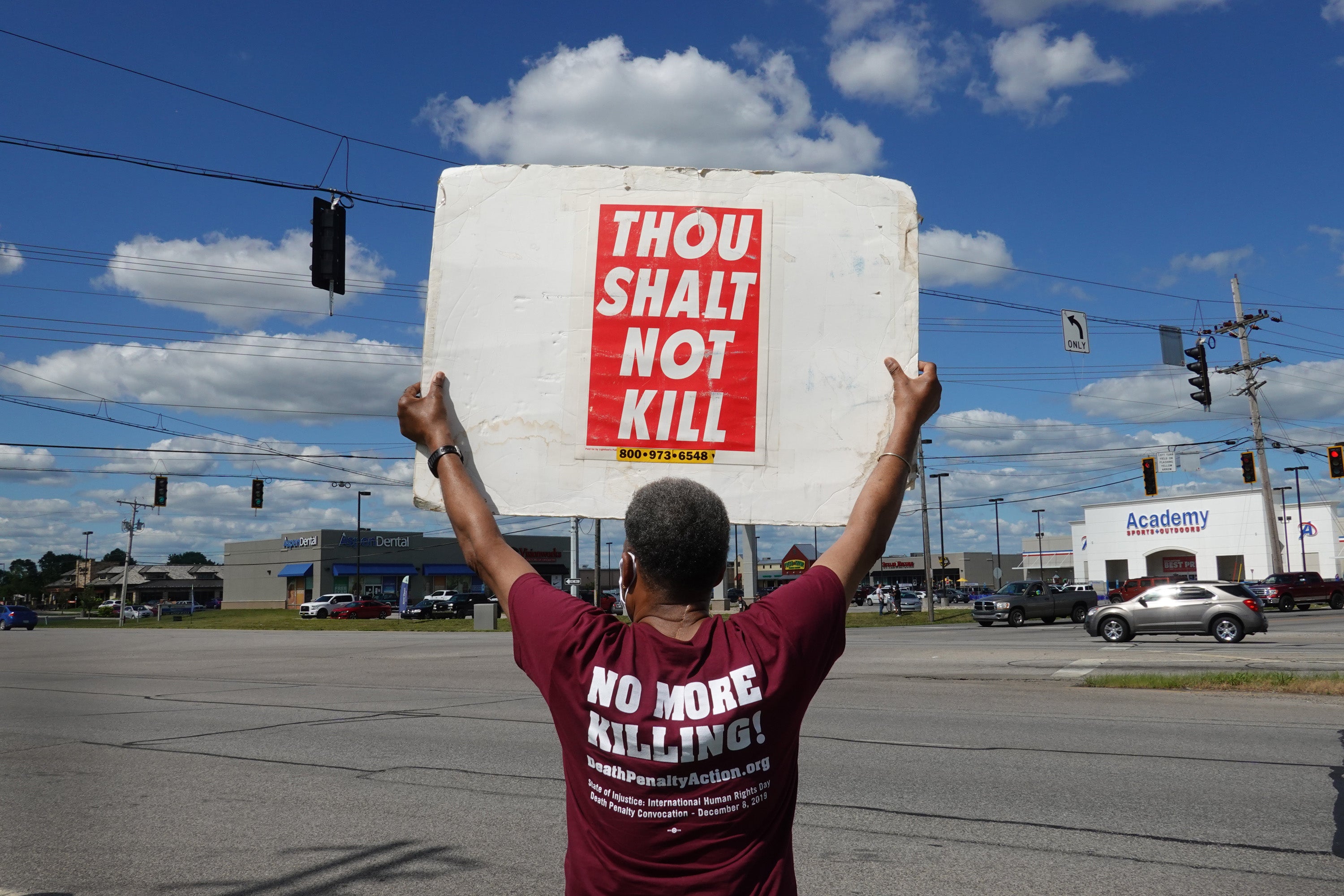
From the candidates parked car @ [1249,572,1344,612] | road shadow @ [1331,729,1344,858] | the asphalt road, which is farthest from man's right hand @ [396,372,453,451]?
parked car @ [1249,572,1344,612]

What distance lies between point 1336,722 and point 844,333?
11135 mm

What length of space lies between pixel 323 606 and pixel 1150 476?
4734cm

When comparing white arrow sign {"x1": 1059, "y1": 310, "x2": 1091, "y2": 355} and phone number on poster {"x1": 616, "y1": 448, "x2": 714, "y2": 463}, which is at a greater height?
white arrow sign {"x1": 1059, "y1": 310, "x2": 1091, "y2": 355}

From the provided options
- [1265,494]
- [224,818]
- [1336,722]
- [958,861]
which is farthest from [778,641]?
[1265,494]

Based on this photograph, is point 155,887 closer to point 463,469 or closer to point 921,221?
point 463,469

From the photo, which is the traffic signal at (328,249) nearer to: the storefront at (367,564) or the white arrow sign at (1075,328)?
the white arrow sign at (1075,328)

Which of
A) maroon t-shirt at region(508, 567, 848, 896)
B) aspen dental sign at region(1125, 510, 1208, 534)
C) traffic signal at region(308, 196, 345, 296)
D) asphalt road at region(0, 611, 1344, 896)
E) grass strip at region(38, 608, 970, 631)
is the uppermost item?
traffic signal at region(308, 196, 345, 296)

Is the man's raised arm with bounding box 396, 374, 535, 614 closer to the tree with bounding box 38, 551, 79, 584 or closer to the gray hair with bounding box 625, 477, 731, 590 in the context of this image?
the gray hair with bounding box 625, 477, 731, 590

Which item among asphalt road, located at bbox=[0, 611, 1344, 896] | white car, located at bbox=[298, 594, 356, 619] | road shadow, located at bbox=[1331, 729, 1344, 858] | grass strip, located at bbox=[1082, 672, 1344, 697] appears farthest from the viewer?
white car, located at bbox=[298, 594, 356, 619]

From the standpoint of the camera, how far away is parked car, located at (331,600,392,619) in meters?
59.9

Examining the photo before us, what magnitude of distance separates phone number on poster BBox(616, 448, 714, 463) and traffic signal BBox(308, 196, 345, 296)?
11096 millimetres

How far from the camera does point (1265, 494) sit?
4056 cm

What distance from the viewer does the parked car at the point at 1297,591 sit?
4391cm

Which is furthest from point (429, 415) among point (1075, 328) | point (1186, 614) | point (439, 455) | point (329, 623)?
point (329, 623)
